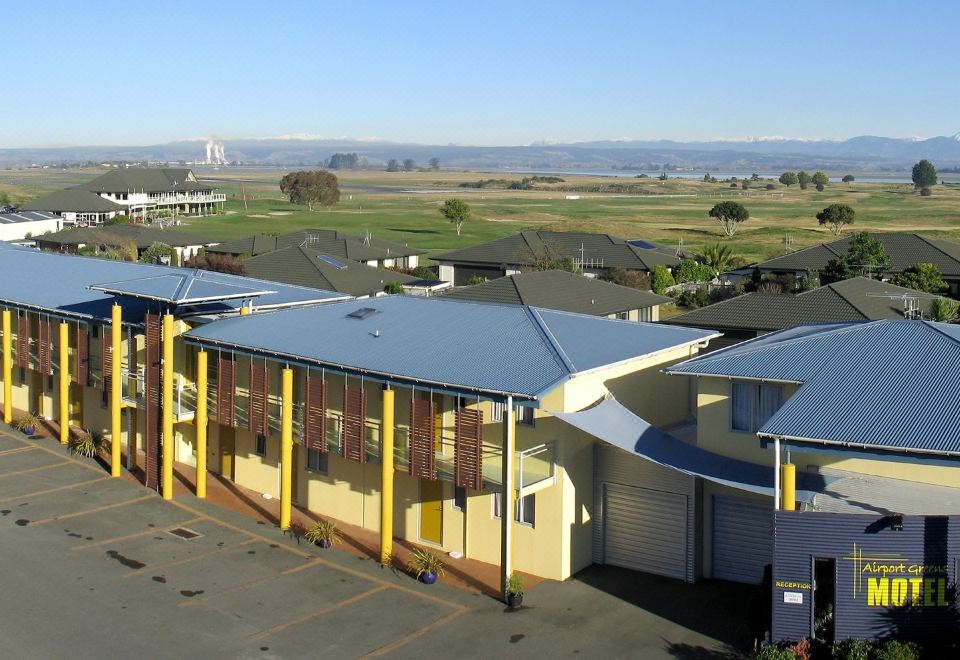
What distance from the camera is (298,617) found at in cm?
2086

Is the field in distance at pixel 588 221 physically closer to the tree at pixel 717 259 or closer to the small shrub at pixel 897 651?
the tree at pixel 717 259

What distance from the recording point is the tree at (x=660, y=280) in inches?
2549

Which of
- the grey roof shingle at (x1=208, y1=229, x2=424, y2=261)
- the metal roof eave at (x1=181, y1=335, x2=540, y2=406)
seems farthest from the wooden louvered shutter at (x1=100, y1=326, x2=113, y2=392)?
the grey roof shingle at (x1=208, y1=229, x2=424, y2=261)

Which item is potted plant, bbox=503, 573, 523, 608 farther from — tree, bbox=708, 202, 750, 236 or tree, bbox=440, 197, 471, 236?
→ tree, bbox=708, 202, 750, 236

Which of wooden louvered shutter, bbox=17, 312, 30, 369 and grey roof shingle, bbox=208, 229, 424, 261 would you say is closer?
wooden louvered shutter, bbox=17, 312, 30, 369

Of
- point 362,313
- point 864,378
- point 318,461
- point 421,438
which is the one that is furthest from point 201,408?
point 864,378

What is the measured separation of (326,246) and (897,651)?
57.4m

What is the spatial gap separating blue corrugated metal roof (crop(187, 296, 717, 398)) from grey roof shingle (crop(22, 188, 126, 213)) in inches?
3460

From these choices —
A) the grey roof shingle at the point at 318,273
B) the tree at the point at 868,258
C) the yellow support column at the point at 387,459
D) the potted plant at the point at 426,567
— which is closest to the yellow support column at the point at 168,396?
the yellow support column at the point at 387,459

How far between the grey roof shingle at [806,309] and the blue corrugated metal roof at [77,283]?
16.5 meters

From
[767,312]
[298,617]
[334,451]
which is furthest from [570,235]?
[298,617]

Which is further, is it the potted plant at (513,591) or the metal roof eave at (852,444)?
the potted plant at (513,591)

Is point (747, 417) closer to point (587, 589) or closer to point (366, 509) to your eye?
point (587, 589)

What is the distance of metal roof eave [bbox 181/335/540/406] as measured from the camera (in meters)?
21.5
